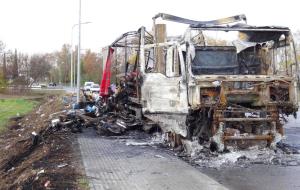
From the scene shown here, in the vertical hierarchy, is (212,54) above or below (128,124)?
above

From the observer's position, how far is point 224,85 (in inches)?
466

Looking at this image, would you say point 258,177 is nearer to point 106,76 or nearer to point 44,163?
point 44,163

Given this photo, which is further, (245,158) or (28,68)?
(28,68)

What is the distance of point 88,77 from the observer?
274 feet

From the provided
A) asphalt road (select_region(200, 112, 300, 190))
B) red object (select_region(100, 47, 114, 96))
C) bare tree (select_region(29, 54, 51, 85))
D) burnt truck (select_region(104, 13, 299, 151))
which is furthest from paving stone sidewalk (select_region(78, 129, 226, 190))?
bare tree (select_region(29, 54, 51, 85))

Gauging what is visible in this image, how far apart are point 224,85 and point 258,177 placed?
263 cm

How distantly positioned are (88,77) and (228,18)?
70246mm

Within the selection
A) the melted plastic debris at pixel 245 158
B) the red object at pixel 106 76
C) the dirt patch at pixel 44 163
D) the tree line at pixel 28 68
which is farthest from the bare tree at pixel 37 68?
the melted plastic debris at pixel 245 158

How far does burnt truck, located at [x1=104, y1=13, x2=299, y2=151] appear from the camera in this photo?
467 inches

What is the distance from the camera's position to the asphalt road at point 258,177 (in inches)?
359

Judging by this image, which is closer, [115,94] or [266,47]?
[266,47]

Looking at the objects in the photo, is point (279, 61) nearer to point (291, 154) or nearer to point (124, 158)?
point (291, 154)

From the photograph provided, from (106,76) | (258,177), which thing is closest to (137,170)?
(258,177)

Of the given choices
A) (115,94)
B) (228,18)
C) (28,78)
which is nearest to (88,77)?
(28,78)
